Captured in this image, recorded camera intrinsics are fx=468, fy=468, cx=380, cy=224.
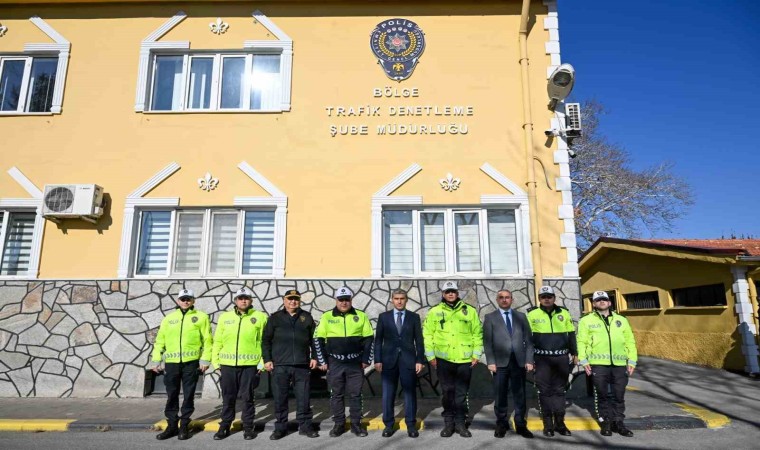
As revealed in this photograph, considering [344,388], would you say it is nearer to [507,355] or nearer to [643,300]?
[507,355]

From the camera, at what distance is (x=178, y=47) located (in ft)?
31.5

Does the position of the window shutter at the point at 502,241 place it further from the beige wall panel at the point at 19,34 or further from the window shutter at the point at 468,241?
the beige wall panel at the point at 19,34

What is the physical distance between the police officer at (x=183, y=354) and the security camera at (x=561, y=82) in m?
7.36

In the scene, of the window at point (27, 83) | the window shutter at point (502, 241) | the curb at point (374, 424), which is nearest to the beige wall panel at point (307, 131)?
the window at point (27, 83)

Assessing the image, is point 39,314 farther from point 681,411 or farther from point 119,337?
point 681,411

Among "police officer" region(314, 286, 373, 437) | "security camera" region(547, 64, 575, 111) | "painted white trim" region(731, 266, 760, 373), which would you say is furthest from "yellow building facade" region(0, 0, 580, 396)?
"painted white trim" region(731, 266, 760, 373)

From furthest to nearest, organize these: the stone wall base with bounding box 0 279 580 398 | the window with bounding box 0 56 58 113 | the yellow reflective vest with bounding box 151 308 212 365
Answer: the window with bounding box 0 56 58 113, the stone wall base with bounding box 0 279 580 398, the yellow reflective vest with bounding box 151 308 212 365

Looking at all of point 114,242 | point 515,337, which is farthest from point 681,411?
point 114,242

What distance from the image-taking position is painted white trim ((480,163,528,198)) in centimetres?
888

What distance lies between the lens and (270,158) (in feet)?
29.8

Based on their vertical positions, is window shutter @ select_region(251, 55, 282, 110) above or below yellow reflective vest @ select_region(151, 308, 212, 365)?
above

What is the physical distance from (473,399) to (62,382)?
24.0ft

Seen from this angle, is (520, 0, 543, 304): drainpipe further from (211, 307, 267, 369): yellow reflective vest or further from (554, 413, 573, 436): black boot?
(211, 307, 267, 369): yellow reflective vest

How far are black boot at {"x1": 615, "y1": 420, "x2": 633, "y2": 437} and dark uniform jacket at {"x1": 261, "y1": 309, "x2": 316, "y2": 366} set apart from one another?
420 cm
